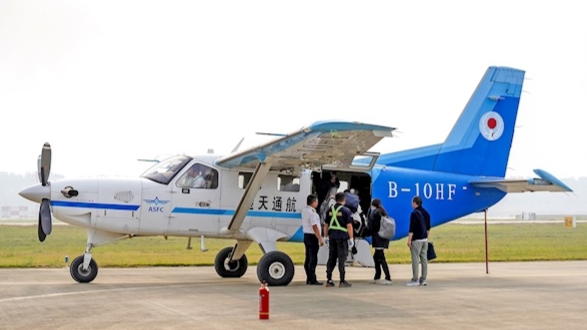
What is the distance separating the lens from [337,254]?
54.9 feet

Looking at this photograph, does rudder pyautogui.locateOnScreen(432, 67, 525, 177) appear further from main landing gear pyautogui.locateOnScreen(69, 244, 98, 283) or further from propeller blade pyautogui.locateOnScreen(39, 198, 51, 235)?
propeller blade pyautogui.locateOnScreen(39, 198, 51, 235)

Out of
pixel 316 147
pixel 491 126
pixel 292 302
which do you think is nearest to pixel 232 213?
pixel 316 147

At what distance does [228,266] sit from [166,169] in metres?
3.03

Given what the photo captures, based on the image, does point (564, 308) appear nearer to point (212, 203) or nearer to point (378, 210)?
point (378, 210)

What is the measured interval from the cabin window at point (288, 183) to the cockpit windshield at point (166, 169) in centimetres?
202

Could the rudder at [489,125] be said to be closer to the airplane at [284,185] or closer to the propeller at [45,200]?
the airplane at [284,185]

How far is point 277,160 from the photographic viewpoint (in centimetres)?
1709

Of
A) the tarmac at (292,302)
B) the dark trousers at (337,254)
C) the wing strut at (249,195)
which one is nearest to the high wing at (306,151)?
the wing strut at (249,195)

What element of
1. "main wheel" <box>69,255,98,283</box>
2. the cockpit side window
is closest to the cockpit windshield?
the cockpit side window

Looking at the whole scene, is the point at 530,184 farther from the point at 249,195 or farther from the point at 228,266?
the point at 228,266

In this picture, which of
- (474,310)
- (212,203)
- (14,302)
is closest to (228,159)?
(212,203)

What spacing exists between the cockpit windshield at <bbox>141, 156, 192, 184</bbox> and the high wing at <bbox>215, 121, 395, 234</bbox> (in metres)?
0.79

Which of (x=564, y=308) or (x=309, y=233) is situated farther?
(x=309, y=233)

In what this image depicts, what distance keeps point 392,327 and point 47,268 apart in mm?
13478
